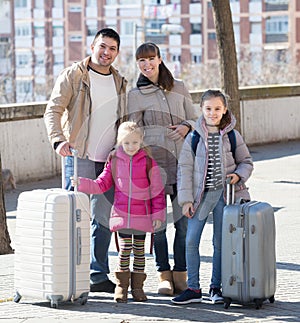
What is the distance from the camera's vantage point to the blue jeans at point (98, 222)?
26.9ft

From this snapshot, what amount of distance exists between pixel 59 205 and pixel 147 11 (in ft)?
281

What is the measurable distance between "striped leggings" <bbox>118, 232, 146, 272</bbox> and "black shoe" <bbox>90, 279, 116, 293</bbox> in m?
0.34

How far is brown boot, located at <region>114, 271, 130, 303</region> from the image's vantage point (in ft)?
26.0

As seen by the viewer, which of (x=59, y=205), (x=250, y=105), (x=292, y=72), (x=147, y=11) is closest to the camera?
(x=59, y=205)

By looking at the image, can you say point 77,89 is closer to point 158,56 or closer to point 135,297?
point 158,56

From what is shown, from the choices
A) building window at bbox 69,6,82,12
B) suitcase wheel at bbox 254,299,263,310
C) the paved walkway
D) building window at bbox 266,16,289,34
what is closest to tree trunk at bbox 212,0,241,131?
the paved walkway

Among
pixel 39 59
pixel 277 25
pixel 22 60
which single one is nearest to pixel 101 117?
pixel 277 25

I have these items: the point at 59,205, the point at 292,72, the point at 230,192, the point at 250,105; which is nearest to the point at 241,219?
the point at 230,192

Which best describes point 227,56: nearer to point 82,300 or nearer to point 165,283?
point 165,283

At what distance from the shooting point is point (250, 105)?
66.7ft

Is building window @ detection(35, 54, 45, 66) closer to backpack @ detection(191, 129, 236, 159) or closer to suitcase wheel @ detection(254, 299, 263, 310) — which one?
backpack @ detection(191, 129, 236, 159)

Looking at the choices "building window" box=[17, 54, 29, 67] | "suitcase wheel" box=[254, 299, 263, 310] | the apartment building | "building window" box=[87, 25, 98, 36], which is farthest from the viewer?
"building window" box=[17, 54, 29, 67]

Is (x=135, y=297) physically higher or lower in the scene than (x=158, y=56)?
lower

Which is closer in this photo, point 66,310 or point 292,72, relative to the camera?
point 66,310
